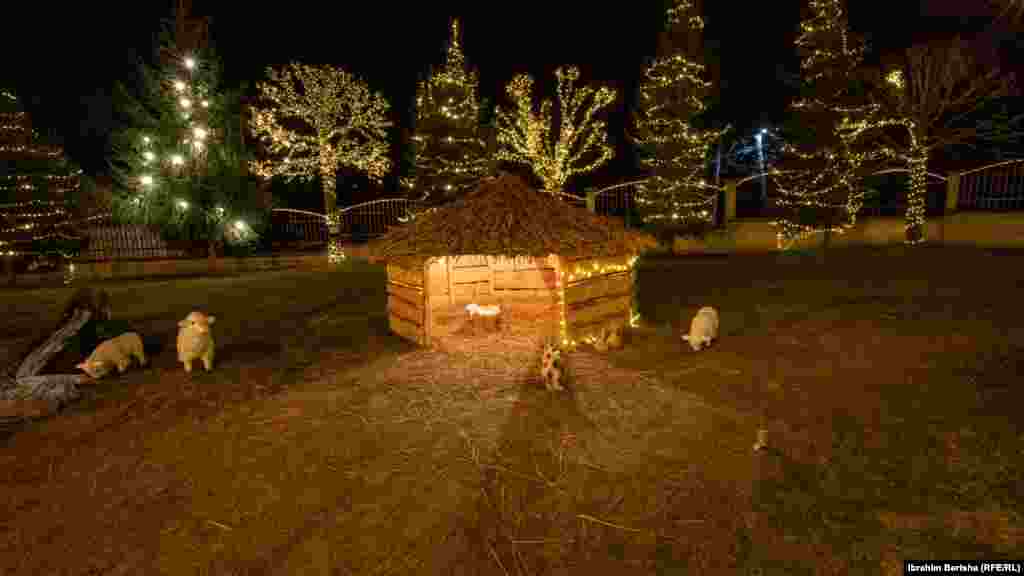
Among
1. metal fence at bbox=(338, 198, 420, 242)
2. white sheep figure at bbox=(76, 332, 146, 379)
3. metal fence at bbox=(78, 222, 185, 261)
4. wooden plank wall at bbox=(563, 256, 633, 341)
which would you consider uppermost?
metal fence at bbox=(338, 198, 420, 242)

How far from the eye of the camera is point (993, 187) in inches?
626

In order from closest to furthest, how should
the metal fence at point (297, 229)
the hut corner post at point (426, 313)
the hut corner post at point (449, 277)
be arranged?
1. the hut corner post at point (426, 313)
2. the hut corner post at point (449, 277)
3. the metal fence at point (297, 229)

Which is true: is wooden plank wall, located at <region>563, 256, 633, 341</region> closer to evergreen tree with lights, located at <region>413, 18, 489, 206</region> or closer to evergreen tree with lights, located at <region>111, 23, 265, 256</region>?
evergreen tree with lights, located at <region>413, 18, 489, 206</region>

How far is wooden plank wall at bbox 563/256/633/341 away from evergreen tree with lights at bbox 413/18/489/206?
12.4 meters

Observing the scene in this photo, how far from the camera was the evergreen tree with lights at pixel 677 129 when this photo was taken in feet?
56.0

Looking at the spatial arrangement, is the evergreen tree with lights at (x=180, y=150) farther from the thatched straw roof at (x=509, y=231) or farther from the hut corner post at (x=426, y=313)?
the hut corner post at (x=426, y=313)

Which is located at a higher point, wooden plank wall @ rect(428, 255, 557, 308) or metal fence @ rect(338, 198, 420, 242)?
metal fence @ rect(338, 198, 420, 242)

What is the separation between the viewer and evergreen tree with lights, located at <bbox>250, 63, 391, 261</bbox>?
19.3 m

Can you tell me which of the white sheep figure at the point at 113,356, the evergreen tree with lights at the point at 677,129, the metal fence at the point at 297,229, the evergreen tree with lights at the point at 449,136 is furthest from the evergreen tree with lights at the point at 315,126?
the white sheep figure at the point at 113,356

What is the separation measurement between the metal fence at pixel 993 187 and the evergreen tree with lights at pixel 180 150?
24.0m

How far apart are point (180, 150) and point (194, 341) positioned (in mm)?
13097

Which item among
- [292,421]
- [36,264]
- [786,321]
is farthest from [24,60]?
[786,321]

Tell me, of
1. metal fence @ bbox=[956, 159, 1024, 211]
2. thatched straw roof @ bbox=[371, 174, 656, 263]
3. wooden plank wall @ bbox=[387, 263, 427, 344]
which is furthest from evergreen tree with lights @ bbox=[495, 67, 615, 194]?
wooden plank wall @ bbox=[387, 263, 427, 344]

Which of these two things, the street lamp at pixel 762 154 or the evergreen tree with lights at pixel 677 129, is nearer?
the evergreen tree with lights at pixel 677 129
